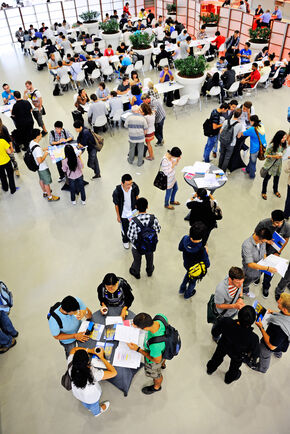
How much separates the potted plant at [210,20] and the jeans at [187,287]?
14.1 meters

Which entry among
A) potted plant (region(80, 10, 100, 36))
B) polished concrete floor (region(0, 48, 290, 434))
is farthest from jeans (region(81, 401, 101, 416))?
potted plant (region(80, 10, 100, 36))

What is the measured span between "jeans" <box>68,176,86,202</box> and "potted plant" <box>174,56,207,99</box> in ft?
15.3

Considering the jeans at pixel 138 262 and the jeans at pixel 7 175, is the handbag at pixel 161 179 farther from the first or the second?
the jeans at pixel 7 175

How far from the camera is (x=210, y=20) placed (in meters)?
14.0

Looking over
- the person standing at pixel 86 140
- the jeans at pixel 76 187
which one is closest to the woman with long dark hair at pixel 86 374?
the jeans at pixel 76 187

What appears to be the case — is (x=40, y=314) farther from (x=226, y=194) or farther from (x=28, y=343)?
(x=226, y=194)

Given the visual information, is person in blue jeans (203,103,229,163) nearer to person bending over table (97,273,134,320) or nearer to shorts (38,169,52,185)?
shorts (38,169,52,185)

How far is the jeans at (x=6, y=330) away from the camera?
3.54 metres

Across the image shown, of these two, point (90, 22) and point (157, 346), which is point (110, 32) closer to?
point (90, 22)

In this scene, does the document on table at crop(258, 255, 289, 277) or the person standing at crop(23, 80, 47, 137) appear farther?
the person standing at crop(23, 80, 47, 137)

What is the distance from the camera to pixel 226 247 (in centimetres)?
489

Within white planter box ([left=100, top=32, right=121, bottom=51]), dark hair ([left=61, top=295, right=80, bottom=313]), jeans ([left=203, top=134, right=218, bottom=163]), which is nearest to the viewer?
dark hair ([left=61, top=295, right=80, bottom=313])

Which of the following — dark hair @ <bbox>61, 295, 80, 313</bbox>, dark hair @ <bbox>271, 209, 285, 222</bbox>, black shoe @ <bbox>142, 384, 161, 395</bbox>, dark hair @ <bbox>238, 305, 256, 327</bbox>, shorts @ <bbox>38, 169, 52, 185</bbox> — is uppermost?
dark hair @ <bbox>61, 295, 80, 313</bbox>

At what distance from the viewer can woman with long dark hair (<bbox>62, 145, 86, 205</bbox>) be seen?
5012 millimetres
